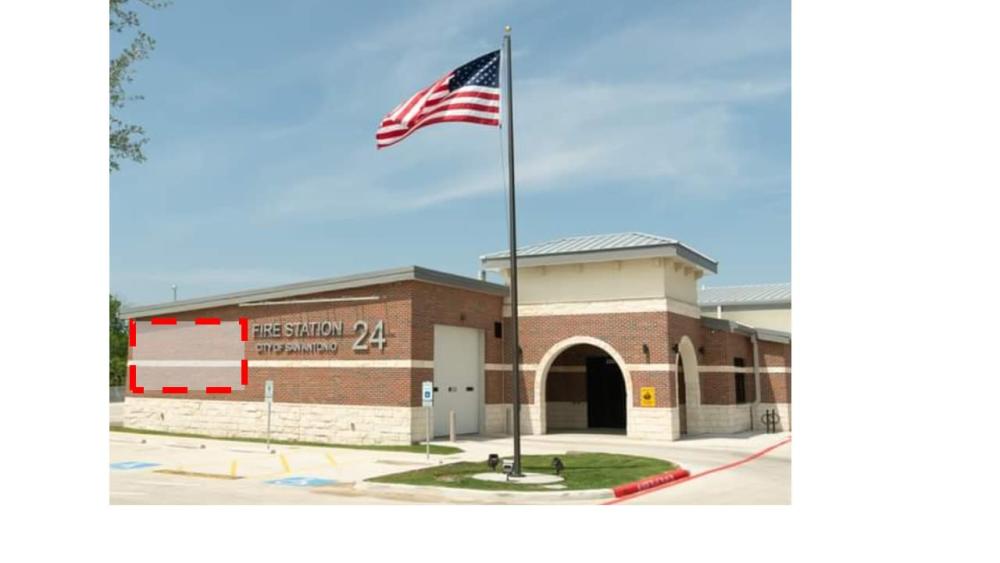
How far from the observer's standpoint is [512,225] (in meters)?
18.2

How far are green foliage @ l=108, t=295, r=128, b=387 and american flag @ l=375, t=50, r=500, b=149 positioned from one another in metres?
55.6

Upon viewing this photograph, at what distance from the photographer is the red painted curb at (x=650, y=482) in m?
17.2

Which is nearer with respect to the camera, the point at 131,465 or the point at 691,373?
the point at 131,465

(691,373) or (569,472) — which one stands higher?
(691,373)

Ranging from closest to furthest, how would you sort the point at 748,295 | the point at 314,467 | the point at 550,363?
the point at 314,467 < the point at 550,363 < the point at 748,295

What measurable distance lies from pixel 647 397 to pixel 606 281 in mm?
4033

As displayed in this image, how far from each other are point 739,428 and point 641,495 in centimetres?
1740

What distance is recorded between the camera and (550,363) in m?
30.9

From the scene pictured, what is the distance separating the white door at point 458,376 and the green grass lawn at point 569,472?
6.20 meters

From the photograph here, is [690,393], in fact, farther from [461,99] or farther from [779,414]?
[461,99]

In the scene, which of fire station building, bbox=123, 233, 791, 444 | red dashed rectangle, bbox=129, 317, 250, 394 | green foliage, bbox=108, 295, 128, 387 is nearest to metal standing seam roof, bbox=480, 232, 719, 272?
fire station building, bbox=123, 233, 791, 444

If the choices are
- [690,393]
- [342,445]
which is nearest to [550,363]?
[690,393]

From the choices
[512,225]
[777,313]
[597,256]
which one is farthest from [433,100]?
[777,313]

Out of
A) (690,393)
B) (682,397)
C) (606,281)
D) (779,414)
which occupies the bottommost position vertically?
(779,414)
